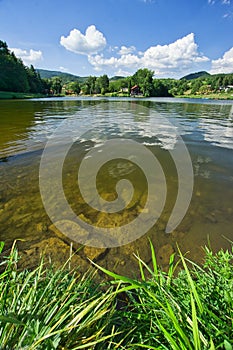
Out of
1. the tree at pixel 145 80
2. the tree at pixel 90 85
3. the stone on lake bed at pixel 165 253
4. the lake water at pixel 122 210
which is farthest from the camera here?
the tree at pixel 90 85

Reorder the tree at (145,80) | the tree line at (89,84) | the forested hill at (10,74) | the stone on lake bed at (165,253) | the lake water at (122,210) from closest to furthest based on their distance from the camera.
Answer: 1. the stone on lake bed at (165,253)
2. the lake water at (122,210)
3. the forested hill at (10,74)
4. the tree line at (89,84)
5. the tree at (145,80)

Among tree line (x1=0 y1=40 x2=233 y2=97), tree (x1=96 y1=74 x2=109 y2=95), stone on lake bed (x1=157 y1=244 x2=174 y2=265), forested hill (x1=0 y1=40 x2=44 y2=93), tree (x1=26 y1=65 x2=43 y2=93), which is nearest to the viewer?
stone on lake bed (x1=157 y1=244 x2=174 y2=265)

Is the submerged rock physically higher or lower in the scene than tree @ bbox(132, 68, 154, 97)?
lower

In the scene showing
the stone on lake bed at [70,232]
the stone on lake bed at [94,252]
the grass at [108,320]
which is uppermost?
the grass at [108,320]

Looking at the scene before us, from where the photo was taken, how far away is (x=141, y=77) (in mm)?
109562

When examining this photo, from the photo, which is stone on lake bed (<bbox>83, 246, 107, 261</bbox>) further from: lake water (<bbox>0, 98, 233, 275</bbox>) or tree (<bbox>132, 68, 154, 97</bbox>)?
tree (<bbox>132, 68, 154, 97</bbox>)

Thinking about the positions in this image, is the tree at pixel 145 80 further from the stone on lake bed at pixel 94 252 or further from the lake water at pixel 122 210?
the stone on lake bed at pixel 94 252

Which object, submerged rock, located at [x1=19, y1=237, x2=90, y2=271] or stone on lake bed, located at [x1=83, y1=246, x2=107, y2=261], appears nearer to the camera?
submerged rock, located at [x1=19, y1=237, x2=90, y2=271]

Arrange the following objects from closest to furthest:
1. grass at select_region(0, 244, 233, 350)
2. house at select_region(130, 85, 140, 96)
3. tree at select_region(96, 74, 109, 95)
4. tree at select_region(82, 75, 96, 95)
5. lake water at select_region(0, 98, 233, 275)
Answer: grass at select_region(0, 244, 233, 350) → lake water at select_region(0, 98, 233, 275) → house at select_region(130, 85, 140, 96) → tree at select_region(96, 74, 109, 95) → tree at select_region(82, 75, 96, 95)

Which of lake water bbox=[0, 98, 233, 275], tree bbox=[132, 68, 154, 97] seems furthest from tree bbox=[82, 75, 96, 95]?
lake water bbox=[0, 98, 233, 275]

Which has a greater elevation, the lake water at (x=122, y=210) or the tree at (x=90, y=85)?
the tree at (x=90, y=85)

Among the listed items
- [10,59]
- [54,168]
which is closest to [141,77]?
[10,59]

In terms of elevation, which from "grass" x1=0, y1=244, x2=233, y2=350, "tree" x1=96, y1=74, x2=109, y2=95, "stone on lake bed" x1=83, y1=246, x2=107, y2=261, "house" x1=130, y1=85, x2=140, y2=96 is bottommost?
"stone on lake bed" x1=83, y1=246, x2=107, y2=261

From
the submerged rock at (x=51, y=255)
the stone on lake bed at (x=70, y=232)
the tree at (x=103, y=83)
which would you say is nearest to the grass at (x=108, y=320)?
the submerged rock at (x=51, y=255)
